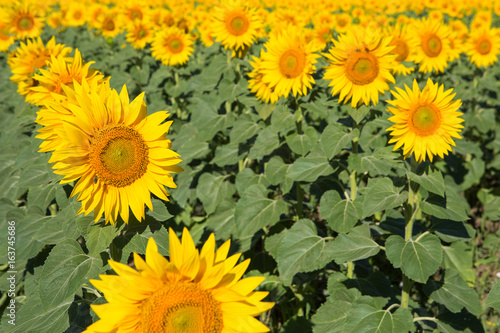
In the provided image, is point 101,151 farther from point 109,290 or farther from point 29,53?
point 29,53

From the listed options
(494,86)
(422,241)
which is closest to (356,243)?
(422,241)

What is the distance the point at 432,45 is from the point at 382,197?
302 centimetres

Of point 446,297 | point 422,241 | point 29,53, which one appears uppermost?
point 29,53

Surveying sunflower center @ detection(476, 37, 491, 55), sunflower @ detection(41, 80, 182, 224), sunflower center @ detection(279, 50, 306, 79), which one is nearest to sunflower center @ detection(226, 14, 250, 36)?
sunflower center @ detection(279, 50, 306, 79)

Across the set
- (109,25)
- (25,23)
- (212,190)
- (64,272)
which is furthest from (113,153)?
(109,25)

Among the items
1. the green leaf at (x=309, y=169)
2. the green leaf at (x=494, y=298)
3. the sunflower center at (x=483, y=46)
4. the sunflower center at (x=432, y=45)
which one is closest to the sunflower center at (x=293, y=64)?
the green leaf at (x=309, y=169)

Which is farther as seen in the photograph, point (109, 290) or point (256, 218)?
point (256, 218)

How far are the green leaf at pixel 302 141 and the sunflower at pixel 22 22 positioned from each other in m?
3.58

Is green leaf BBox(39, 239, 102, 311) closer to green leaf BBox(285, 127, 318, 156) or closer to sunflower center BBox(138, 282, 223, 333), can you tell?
sunflower center BBox(138, 282, 223, 333)

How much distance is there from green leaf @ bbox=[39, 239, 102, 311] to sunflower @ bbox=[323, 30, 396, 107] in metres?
1.95

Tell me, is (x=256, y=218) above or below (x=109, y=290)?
above

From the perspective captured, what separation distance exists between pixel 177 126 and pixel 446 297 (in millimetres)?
3577

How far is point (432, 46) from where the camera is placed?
4.75 m

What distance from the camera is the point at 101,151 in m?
1.79
